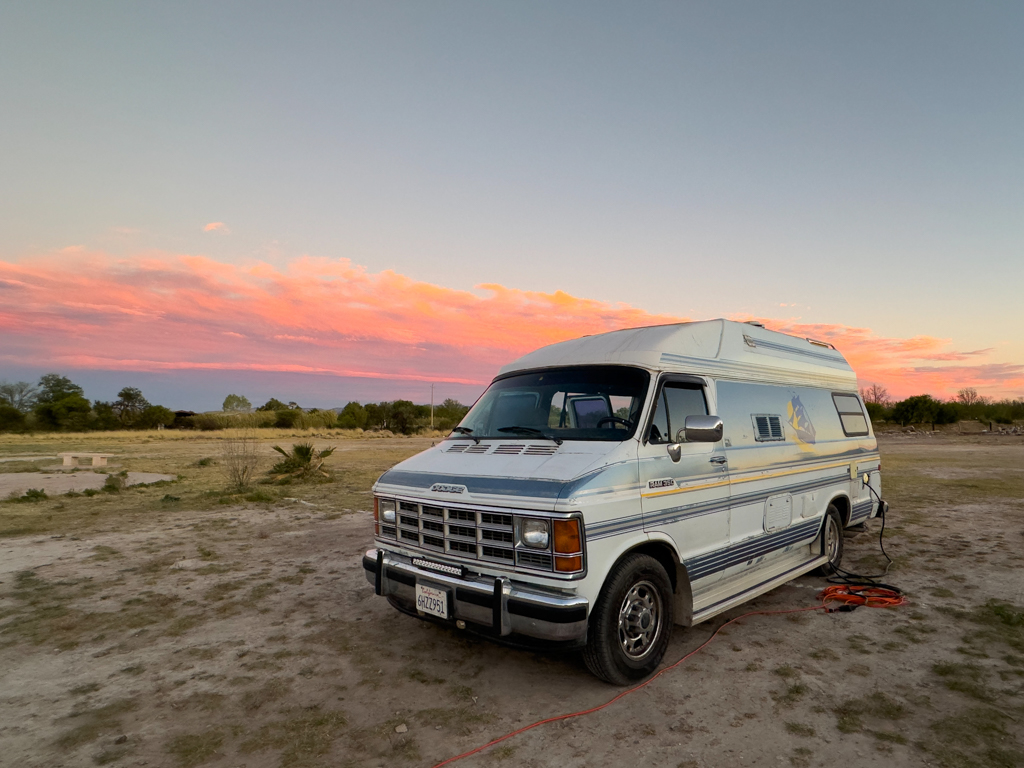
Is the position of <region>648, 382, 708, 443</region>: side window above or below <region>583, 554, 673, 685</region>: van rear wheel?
above

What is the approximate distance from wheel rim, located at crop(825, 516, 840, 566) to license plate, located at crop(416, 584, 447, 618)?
5.00 metres

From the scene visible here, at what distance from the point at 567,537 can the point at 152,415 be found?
266 feet

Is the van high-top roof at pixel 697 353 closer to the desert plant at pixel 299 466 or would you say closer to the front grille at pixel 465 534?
the front grille at pixel 465 534

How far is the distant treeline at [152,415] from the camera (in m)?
62.2

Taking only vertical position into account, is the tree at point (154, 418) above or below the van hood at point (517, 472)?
above

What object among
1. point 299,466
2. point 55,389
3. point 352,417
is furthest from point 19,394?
point 299,466

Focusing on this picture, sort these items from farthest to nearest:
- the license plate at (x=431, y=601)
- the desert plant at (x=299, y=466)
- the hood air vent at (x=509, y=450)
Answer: the desert plant at (x=299, y=466) → the hood air vent at (x=509, y=450) → the license plate at (x=431, y=601)

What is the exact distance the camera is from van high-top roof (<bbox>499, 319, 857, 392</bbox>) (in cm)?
484

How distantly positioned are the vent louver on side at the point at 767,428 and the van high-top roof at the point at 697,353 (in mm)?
396

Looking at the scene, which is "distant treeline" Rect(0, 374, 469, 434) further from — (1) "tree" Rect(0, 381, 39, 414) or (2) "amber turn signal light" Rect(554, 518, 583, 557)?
(2) "amber turn signal light" Rect(554, 518, 583, 557)

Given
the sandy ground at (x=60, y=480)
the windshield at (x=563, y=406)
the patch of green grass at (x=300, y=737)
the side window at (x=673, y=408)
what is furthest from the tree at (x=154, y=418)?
the side window at (x=673, y=408)

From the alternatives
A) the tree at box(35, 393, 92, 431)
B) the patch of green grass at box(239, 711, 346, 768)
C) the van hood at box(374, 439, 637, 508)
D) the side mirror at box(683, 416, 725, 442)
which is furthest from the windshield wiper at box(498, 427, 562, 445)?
the tree at box(35, 393, 92, 431)

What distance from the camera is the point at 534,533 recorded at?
3740 millimetres

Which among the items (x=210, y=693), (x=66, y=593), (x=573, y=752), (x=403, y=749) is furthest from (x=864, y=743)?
(x=66, y=593)
